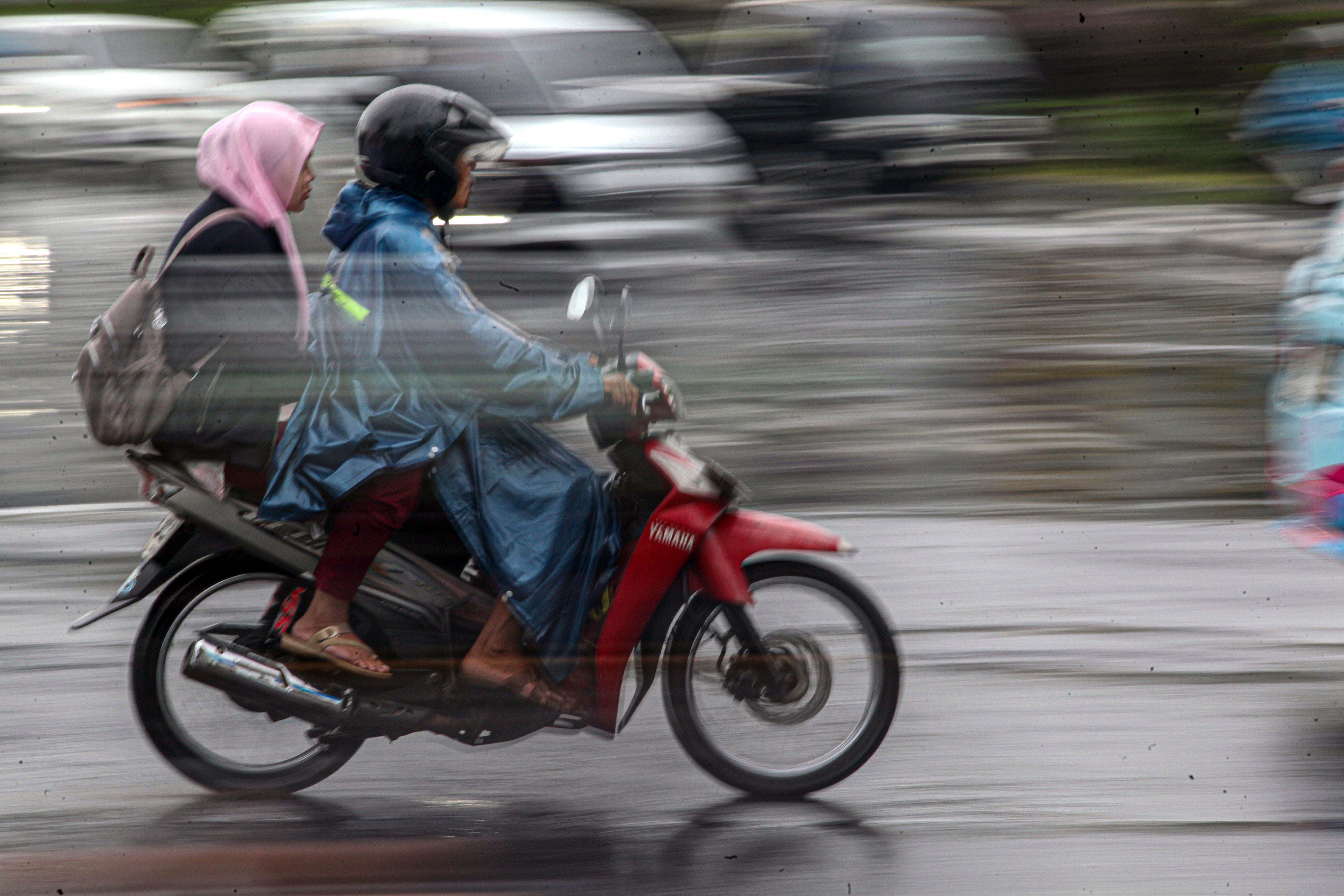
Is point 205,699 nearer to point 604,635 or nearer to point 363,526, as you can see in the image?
point 363,526

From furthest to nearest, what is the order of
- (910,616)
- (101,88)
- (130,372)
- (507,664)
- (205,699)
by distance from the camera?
(101,88) → (910,616) → (205,699) → (507,664) → (130,372)

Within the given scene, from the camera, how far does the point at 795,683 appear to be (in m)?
3.92

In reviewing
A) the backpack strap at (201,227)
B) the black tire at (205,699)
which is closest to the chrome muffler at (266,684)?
the black tire at (205,699)

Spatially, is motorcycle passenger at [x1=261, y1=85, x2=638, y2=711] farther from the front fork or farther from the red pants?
the front fork

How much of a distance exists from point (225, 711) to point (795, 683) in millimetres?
1395

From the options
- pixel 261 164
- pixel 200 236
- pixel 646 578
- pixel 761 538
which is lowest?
pixel 646 578

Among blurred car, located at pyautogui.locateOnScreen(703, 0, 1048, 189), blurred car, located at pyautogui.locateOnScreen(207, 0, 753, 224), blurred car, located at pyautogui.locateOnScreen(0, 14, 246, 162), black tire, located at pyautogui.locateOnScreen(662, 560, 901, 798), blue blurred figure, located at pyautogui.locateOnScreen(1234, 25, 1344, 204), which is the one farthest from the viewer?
blurred car, located at pyautogui.locateOnScreen(0, 14, 246, 162)

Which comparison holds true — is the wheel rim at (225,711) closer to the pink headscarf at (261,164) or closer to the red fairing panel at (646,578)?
the pink headscarf at (261,164)

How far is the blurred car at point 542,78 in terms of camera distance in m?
9.60

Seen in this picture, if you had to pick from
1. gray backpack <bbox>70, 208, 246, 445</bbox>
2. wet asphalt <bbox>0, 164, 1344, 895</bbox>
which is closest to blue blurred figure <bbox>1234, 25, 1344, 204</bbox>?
wet asphalt <bbox>0, 164, 1344, 895</bbox>

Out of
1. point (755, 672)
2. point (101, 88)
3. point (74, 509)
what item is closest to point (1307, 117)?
point (101, 88)

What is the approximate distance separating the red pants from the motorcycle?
6 centimetres

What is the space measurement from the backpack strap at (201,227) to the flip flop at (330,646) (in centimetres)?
90

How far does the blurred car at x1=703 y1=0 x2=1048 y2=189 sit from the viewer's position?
1225 cm
